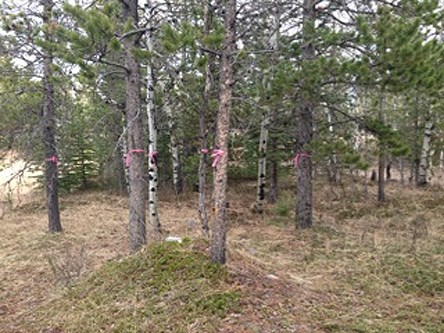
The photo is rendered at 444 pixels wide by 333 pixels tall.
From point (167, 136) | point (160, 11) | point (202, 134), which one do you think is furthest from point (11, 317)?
point (167, 136)

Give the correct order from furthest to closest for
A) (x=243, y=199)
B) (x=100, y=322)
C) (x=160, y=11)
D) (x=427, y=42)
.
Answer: (x=243, y=199)
(x=160, y=11)
(x=427, y=42)
(x=100, y=322)

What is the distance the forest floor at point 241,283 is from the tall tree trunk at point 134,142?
2.00 ft

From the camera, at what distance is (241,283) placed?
15.6 feet

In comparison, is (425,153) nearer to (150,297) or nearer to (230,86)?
(230,86)

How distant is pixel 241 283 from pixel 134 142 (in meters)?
2.90

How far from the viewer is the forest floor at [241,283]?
4.23 meters

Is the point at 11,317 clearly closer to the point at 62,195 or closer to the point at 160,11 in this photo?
the point at 160,11

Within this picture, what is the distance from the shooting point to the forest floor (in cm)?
423

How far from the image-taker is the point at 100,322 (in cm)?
434

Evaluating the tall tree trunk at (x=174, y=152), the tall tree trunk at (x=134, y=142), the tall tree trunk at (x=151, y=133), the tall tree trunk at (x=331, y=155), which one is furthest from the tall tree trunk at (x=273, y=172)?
the tall tree trunk at (x=134, y=142)

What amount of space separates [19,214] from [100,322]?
9.46 m

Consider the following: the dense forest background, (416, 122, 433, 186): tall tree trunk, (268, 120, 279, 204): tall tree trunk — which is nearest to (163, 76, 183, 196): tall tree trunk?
the dense forest background

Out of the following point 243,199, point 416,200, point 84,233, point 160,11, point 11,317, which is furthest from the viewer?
point 243,199

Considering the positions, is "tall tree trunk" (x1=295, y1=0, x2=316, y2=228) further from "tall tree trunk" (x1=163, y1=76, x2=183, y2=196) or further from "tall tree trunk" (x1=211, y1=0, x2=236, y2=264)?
"tall tree trunk" (x1=163, y1=76, x2=183, y2=196)
